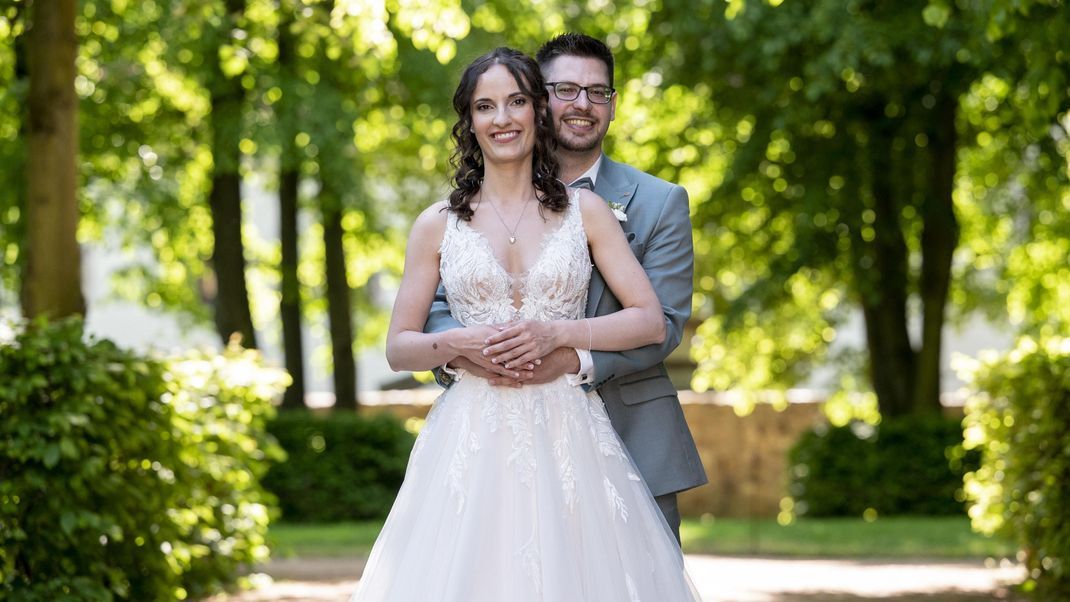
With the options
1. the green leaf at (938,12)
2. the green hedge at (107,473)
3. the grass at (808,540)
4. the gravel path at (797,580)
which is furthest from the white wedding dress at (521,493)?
the grass at (808,540)

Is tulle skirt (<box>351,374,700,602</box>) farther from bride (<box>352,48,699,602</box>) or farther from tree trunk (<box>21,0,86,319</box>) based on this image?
tree trunk (<box>21,0,86,319</box>)

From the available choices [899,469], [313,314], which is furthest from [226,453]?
[313,314]

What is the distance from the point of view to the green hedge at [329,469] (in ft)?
63.0

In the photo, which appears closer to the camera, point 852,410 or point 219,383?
point 219,383

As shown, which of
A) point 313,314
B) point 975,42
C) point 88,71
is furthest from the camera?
Answer: point 313,314

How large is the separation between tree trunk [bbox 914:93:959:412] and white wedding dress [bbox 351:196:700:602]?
14.6m

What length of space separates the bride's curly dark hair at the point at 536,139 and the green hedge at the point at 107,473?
332cm

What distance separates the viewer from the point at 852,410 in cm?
2259

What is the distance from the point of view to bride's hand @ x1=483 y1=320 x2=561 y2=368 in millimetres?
4566

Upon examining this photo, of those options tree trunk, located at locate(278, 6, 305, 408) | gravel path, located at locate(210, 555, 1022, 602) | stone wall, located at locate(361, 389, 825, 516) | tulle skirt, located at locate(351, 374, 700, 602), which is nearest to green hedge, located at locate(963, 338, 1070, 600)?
gravel path, located at locate(210, 555, 1022, 602)

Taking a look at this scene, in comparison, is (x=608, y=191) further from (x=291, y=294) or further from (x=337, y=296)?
(x=337, y=296)

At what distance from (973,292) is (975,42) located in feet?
48.3

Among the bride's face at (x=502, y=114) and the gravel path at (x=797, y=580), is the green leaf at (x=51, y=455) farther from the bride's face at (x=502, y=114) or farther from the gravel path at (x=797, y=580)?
the bride's face at (x=502, y=114)

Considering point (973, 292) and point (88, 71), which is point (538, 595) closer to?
point (88, 71)
